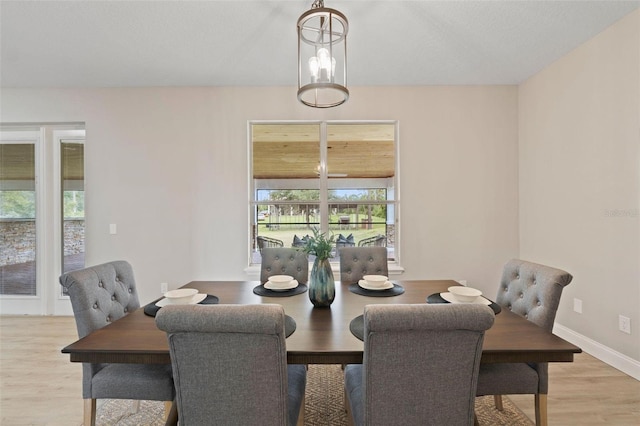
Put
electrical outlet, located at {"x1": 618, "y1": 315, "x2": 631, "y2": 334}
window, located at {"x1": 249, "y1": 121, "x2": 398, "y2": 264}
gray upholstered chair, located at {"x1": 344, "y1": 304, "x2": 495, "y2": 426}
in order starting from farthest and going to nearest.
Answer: window, located at {"x1": 249, "y1": 121, "x2": 398, "y2": 264}
electrical outlet, located at {"x1": 618, "y1": 315, "x2": 631, "y2": 334}
gray upholstered chair, located at {"x1": 344, "y1": 304, "x2": 495, "y2": 426}

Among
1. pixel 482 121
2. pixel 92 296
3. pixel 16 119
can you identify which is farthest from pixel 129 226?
pixel 482 121

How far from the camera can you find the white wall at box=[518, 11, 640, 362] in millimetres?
2225

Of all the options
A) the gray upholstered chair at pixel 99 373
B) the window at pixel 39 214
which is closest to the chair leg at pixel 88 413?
the gray upholstered chair at pixel 99 373

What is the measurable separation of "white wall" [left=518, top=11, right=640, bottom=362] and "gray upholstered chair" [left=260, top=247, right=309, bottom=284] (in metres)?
2.40

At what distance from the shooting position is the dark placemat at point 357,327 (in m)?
1.21

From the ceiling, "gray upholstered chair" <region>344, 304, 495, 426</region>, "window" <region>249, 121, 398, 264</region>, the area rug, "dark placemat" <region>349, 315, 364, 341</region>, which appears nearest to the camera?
"gray upholstered chair" <region>344, 304, 495, 426</region>

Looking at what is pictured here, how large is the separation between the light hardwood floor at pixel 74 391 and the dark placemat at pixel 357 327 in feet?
4.64

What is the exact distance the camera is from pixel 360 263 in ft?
7.83

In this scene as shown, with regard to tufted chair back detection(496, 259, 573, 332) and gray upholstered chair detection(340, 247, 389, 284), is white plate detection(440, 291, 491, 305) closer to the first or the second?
tufted chair back detection(496, 259, 573, 332)

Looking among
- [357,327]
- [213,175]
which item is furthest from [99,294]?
[213,175]

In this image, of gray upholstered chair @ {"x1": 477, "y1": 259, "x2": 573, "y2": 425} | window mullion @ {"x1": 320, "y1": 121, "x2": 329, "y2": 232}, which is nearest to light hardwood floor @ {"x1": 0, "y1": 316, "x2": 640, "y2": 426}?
gray upholstered chair @ {"x1": 477, "y1": 259, "x2": 573, "y2": 425}

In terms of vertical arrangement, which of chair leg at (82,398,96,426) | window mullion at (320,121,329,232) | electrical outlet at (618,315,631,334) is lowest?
chair leg at (82,398,96,426)

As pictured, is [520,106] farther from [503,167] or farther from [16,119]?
[16,119]

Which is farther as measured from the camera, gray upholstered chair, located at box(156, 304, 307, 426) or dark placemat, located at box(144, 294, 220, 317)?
dark placemat, located at box(144, 294, 220, 317)
